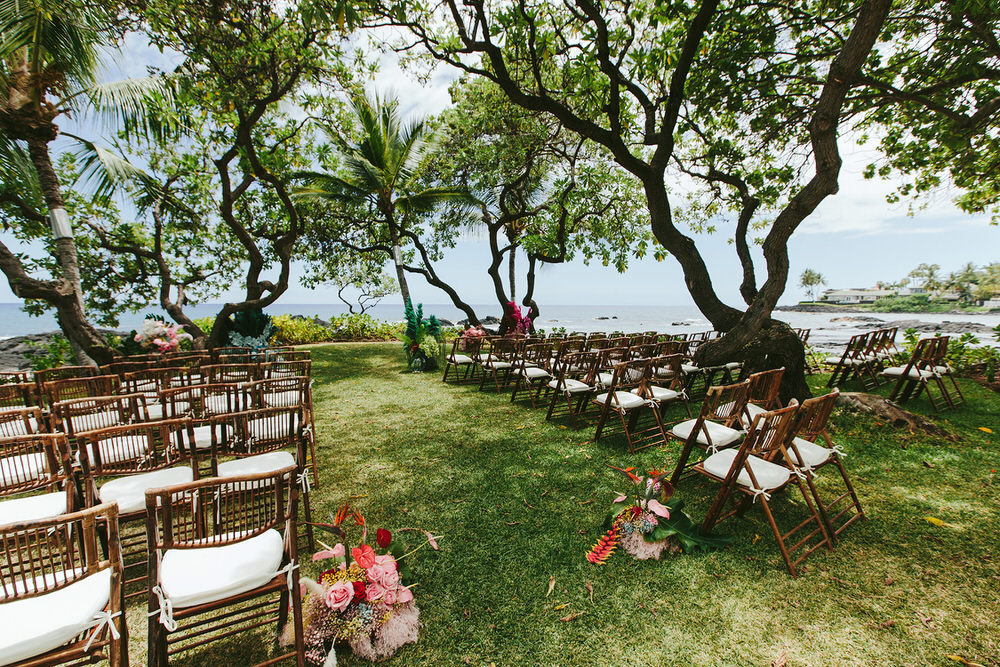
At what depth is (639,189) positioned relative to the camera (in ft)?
44.1

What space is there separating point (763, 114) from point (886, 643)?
751 centimetres

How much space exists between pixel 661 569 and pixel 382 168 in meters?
12.2

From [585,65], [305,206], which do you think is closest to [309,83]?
[305,206]

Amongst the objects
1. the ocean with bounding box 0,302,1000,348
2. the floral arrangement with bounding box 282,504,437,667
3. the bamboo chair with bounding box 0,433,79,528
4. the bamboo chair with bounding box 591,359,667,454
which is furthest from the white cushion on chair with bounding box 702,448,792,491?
the ocean with bounding box 0,302,1000,348

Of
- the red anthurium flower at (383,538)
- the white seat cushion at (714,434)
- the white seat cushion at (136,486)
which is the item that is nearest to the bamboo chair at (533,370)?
the white seat cushion at (714,434)

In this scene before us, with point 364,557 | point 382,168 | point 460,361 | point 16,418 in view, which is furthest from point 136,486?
point 382,168

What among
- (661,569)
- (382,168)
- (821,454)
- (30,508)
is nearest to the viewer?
(30,508)

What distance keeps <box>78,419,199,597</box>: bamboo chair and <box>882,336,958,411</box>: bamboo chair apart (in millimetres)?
8341

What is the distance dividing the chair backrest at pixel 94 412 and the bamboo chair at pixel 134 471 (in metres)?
0.25

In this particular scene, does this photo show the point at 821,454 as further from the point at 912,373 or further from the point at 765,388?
the point at 912,373

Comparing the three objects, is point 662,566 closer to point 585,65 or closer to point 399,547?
point 399,547

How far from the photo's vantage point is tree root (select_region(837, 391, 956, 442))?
468cm

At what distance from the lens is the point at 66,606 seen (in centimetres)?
147

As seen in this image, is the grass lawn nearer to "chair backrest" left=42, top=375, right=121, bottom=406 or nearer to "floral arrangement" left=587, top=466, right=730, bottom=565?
"floral arrangement" left=587, top=466, right=730, bottom=565
